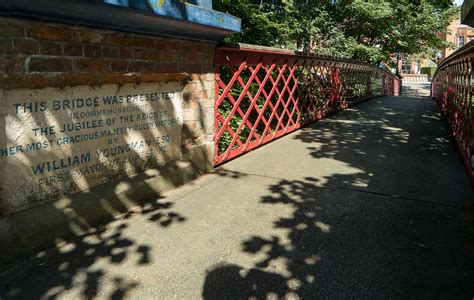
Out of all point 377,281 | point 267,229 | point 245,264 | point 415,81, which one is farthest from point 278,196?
point 415,81

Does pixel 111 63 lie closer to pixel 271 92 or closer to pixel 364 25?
pixel 271 92

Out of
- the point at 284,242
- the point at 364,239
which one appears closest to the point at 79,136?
the point at 284,242

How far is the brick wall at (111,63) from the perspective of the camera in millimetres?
2699

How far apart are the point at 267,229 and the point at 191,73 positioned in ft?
6.82

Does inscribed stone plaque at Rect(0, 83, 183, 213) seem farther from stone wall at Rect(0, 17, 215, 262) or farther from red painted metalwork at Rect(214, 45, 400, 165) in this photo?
red painted metalwork at Rect(214, 45, 400, 165)

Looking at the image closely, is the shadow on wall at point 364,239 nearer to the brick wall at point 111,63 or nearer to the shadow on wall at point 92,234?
the shadow on wall at point 92,234

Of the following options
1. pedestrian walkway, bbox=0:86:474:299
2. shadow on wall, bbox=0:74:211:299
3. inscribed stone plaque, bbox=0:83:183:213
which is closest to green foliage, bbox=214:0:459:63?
pedestrian walkway, bbox=0:86:474:299

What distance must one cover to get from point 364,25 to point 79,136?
1643 centimetres

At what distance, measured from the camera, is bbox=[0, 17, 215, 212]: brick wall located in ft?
8.86

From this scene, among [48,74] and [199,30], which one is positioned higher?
[199,30]

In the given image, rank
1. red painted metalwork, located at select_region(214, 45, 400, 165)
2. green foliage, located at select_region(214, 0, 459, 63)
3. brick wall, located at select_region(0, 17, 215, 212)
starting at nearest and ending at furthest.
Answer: brick wall, located at select_region(0, 17, 215, 212) → red painted metalwork, located at select_region(214, 45, 400, 165) → green foliage, located at select_region(214, 0, 459, 63)

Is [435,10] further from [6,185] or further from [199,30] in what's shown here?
[6,185]

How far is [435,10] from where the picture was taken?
18.6 metres

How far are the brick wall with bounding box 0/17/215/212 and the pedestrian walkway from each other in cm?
67
